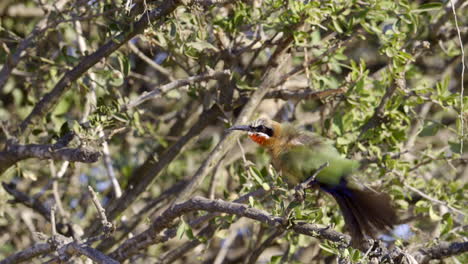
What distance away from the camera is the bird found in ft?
8.96

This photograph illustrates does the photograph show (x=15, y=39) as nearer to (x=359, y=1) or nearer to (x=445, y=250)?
(x=359, y=1)

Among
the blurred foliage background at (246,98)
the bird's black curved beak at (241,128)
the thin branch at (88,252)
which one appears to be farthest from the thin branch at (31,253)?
the bird's black curved beak at (241,128)

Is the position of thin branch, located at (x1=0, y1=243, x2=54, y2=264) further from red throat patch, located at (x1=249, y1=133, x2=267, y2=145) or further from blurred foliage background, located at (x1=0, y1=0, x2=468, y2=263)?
red throat patch, located at (x1=249, y1=133, x2=267, y2=145)

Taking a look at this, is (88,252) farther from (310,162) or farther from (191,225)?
(310,162)

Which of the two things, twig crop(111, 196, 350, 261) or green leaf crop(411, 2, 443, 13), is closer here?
twig crop(111, 196, 350, 261)

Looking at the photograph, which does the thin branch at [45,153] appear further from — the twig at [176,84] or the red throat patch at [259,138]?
the red throat patch at [259,138]

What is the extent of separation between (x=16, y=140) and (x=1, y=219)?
85 centimetres

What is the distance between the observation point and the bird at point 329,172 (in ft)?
8.96

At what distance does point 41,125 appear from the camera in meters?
3.36

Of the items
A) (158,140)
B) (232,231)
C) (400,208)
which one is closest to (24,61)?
(158,140)

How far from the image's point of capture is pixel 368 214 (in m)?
2.75

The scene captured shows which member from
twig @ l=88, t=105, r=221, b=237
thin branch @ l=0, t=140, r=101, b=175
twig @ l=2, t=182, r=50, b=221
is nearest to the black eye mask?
twig @ l=88, t=105, r=221, b=237

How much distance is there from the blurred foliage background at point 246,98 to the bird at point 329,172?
0.29ft

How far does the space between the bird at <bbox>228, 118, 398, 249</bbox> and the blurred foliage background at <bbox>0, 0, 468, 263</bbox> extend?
0.29ft
